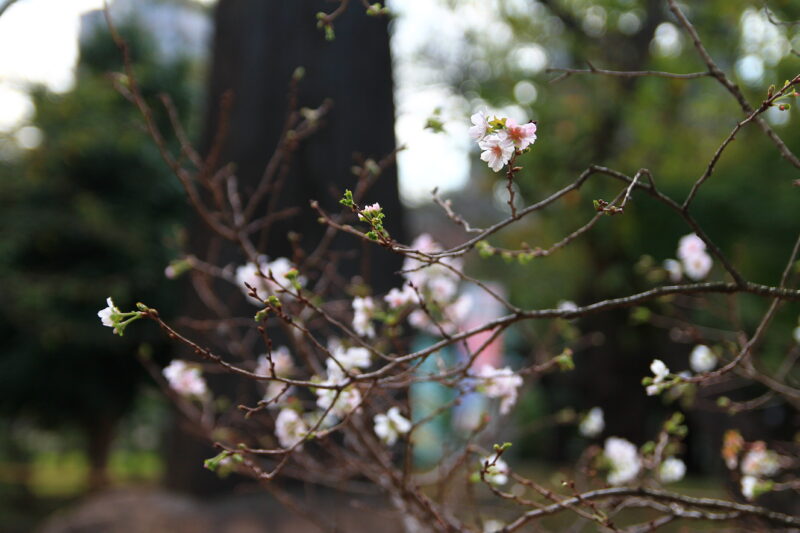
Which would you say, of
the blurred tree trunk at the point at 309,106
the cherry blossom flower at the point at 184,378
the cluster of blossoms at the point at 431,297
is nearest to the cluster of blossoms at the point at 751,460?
the cluster of blossoms at the point at 431,297

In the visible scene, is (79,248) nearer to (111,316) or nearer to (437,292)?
(437,292)

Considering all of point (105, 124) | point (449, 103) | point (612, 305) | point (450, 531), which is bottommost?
point (450, 531)

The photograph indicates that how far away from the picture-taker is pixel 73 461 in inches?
487

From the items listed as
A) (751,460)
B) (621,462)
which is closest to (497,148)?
(621,462)

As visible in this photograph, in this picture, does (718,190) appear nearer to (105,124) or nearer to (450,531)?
(450,531)

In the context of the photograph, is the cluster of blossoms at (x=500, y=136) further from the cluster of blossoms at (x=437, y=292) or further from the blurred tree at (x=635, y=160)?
the blurred tree at (x=635, y=160)

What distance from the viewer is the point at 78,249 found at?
7.42 meters

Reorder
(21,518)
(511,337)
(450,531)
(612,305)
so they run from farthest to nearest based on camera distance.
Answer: (511,337), (21,518), (450,531), (612,305)

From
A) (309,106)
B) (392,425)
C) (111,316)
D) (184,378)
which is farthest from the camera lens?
(309,106)

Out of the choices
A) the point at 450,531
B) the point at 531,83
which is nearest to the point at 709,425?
the point at 531,83

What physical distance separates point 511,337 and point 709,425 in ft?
22.5

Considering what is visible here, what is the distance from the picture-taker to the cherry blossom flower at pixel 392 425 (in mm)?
1661

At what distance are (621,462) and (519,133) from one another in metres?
1.39

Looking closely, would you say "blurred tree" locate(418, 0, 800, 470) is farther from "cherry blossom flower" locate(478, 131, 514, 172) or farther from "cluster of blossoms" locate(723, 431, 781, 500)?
"cherry blossom flower" locate(478, 131, 514, 172)
